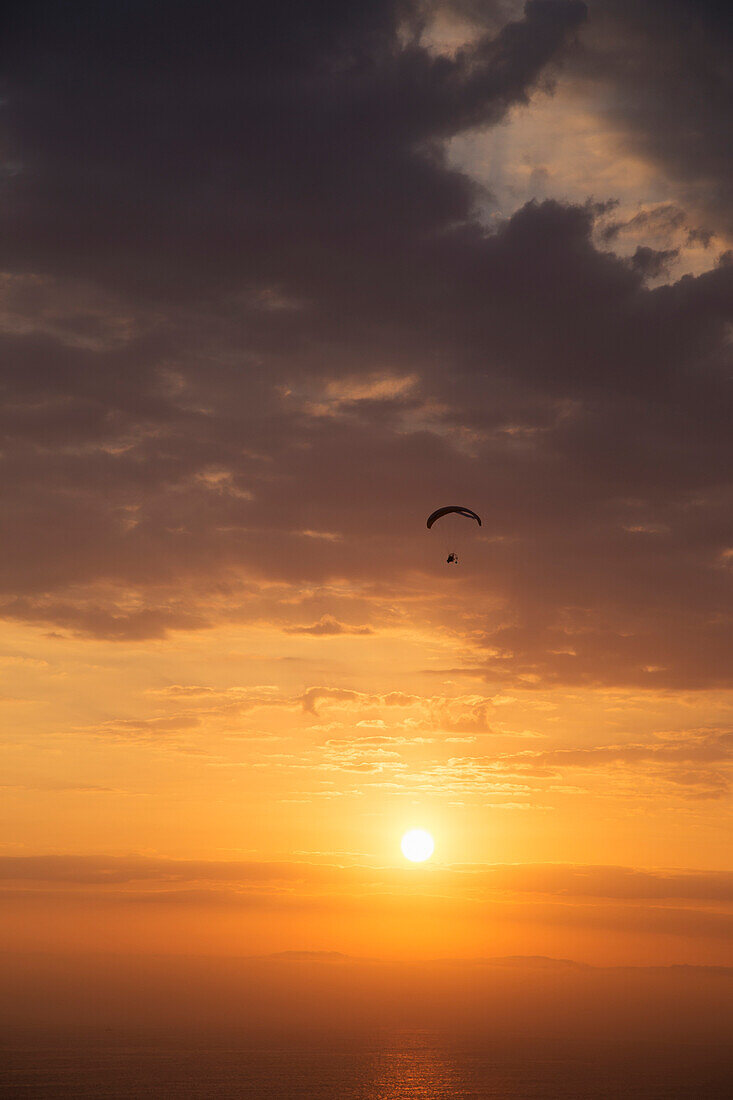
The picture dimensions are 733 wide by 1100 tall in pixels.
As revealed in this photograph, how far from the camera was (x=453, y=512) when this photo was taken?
12450cm
